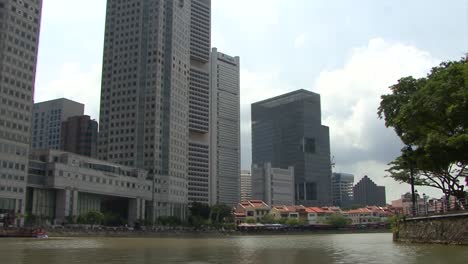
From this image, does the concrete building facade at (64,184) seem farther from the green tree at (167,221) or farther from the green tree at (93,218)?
the green tree at (167,221)

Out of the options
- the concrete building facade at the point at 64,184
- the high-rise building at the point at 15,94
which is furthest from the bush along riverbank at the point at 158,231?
the high-rise building at the point at 15,94

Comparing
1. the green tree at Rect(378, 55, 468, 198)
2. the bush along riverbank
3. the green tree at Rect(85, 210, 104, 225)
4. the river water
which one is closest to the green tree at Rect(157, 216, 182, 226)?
the bush along riverbank

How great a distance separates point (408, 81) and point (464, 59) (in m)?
5.36

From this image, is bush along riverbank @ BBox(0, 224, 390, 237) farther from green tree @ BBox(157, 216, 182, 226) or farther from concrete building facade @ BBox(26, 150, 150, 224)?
concrete building facade @ BBox(26, 150, 150, 224)

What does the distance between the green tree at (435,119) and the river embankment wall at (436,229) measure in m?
4.67

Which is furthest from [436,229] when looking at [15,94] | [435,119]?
[15,94]

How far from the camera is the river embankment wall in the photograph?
41.4 m

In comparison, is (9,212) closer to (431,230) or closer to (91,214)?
(91,214)

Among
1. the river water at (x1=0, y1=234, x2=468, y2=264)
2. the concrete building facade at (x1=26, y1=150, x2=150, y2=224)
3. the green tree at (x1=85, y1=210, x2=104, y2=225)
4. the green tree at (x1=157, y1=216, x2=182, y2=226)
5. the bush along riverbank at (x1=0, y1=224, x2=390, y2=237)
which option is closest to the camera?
the river water at (x1=0, y1=234, x2=468, y2=264)

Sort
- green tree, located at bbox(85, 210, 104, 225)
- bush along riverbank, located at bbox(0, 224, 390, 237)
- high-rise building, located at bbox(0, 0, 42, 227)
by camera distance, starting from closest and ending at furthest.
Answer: bush along riverbank, located at bbox(0, 224, 390, 237), high-rise building, located at bbox(0, 0, 42, 227), green tree, located at bbox(85, 210, 104, 225)

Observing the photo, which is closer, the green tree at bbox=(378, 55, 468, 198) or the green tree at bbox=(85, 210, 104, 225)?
the green tree at bbox=(378, 55, 468, 198)

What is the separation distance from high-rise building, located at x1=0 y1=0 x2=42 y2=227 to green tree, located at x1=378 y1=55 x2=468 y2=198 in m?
125

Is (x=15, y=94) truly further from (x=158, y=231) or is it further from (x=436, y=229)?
(x=436, y=229)

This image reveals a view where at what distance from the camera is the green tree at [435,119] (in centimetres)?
4041
